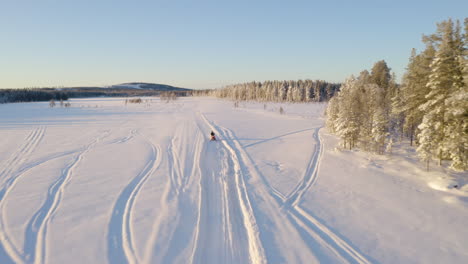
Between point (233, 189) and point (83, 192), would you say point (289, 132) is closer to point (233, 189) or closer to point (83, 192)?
point (233, 189)

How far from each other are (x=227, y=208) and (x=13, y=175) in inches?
553

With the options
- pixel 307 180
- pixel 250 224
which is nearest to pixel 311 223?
pixel 250 224

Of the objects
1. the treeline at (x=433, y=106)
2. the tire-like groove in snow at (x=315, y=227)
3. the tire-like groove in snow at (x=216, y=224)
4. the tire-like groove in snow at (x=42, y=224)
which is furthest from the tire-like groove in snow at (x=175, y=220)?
the treeline at (x=433, y=106)

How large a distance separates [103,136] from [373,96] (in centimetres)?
2854

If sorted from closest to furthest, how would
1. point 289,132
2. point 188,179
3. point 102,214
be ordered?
point 102,214
point 188,179
point 289,132

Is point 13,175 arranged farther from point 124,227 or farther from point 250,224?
point 250,224

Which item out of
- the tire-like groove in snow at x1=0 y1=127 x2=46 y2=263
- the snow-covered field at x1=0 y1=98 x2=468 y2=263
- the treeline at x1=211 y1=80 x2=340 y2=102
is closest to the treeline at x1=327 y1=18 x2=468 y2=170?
the snow-covered field at x1=0 y1=98 x2=468 y2=263

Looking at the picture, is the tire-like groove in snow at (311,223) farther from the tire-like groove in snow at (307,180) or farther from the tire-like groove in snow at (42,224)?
the tire-like groove in snow at (42,224)

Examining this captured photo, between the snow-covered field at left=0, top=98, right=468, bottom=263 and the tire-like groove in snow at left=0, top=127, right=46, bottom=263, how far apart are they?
0.06 m

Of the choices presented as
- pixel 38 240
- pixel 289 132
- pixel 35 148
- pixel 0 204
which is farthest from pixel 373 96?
pixel 35 148

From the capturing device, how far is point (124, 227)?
8898 millimetres

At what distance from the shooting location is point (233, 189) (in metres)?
12.2

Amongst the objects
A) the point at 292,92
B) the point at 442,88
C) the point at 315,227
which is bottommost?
the point at 315,227

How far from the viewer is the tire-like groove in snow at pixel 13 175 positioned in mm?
7516
